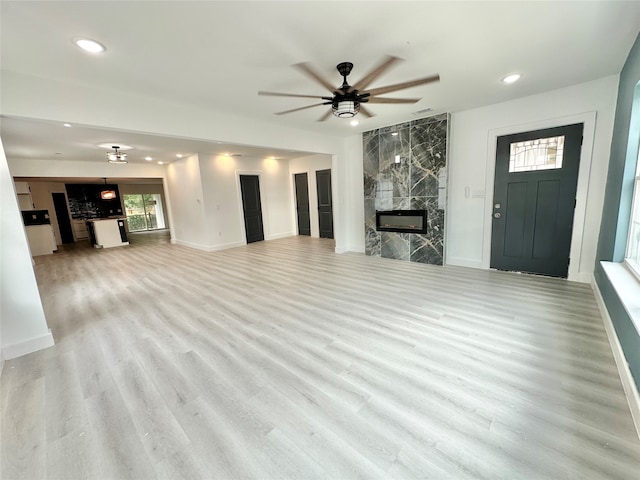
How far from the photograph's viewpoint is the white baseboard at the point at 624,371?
5.02ft

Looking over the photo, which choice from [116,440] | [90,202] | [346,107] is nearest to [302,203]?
[346,107]

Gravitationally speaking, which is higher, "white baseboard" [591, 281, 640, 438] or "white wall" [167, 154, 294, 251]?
"white wall" [167, 154, 294, 251]

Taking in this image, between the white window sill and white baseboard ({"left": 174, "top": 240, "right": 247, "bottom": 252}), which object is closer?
the white window sill

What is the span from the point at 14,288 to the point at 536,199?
20.8 ft

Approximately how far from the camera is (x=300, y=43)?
223 cm

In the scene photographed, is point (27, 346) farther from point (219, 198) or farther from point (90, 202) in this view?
point (90, 202)

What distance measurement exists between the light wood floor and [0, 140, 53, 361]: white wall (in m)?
0.20

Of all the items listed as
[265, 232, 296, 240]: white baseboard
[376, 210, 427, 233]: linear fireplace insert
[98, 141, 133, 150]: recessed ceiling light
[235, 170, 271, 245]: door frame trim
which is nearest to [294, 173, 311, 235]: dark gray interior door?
[265, 232, 296, 240]: white baseboard

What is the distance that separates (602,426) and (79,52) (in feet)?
15.1

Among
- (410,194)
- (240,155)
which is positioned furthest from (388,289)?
(240,155)

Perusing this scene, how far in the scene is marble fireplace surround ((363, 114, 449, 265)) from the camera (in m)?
4.62

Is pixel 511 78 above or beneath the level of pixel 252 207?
above

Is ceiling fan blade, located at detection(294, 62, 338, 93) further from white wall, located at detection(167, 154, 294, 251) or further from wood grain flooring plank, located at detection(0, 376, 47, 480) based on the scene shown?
white wall, located at detection(167, 154, 294, 251)

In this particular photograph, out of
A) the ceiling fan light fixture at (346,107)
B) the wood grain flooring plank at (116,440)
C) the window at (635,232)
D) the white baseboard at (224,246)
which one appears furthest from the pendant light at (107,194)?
the window at (635,232)
